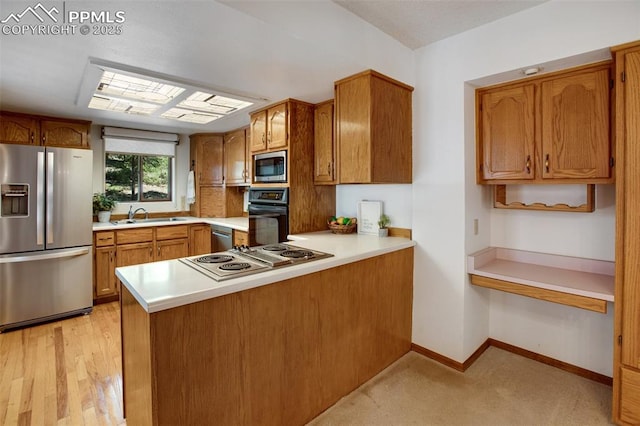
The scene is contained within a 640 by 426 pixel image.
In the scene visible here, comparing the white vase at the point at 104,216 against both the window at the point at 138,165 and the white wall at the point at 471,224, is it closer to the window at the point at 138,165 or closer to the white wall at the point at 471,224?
the window at the point at 138,165

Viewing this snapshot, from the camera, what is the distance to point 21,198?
3.16 metres

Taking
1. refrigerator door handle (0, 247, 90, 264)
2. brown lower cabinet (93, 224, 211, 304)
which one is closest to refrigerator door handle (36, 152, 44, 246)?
refrigerator door handle (0, 247, 90, 264)

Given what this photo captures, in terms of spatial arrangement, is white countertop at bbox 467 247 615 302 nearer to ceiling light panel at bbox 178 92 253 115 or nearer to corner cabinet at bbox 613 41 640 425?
corner cabinet at bbox 613 41 640 425

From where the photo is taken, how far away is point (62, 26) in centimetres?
175

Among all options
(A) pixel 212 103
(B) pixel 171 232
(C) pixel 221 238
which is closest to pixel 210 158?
(B) pixel 171 232

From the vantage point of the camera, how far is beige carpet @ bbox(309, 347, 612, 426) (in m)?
1.93

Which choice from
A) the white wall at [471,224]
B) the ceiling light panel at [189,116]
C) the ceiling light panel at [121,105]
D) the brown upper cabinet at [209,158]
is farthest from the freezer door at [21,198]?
the white wall at [471,224]

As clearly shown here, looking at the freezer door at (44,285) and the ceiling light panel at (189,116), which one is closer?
the freezer door at (44,285)

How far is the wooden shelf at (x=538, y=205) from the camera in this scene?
2.19m

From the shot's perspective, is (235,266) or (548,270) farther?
(548,270)

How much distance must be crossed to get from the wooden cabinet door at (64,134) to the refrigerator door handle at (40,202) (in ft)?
2.06

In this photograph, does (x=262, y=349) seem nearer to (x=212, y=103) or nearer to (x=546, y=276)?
(x=546, y=276)

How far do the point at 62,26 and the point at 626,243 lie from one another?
328 centimetres

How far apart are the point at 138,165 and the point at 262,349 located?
4129 mm
